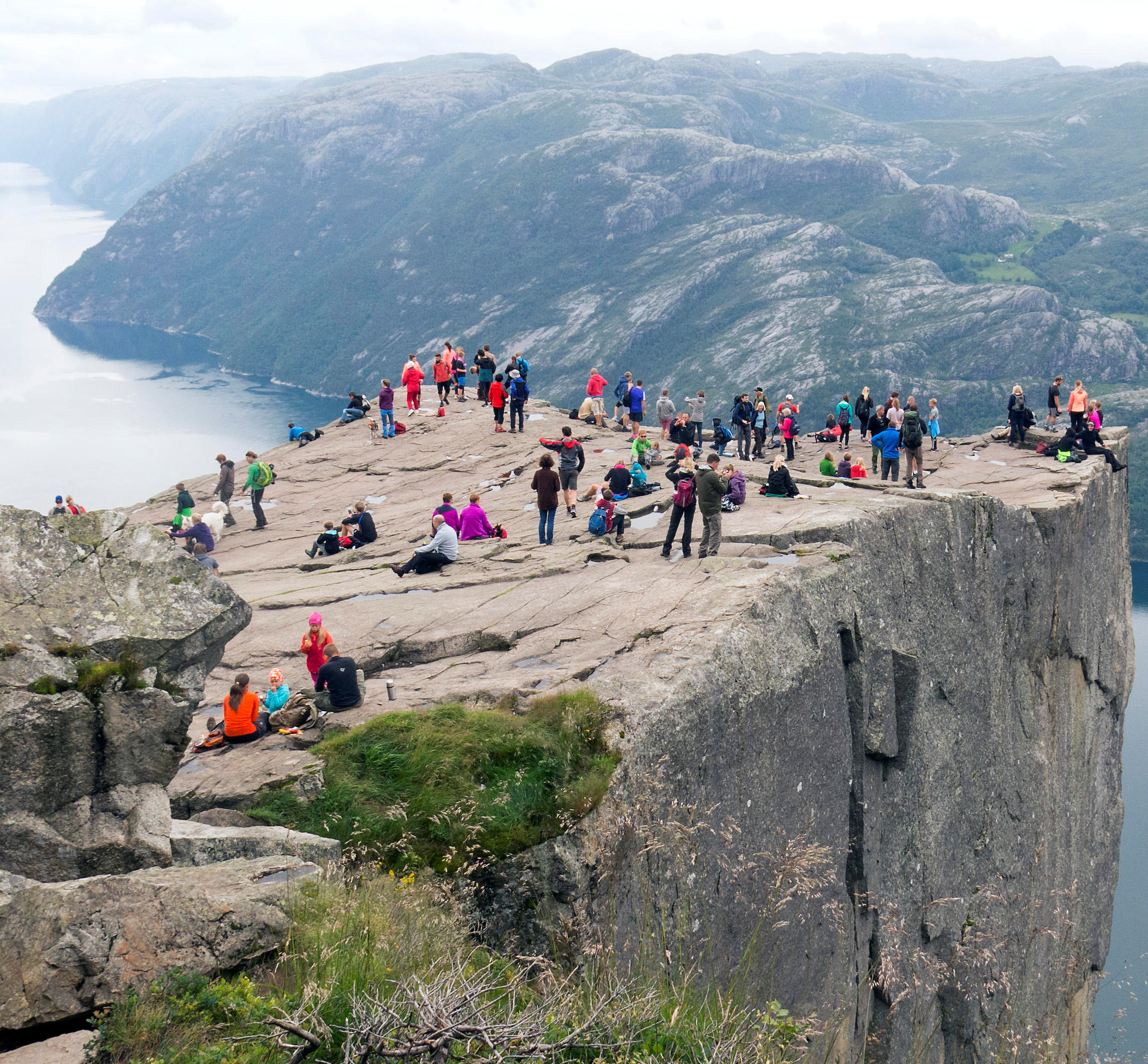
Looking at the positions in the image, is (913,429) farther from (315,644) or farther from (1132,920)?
(1132,920)

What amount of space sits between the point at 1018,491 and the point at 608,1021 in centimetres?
2799

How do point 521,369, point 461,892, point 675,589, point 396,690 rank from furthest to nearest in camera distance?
point 521,369
point 675,589
point 396,690
point 461,892

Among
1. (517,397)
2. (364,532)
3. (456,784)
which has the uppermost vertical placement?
(517,397)

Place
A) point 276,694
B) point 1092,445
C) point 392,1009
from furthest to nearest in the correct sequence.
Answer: point 1092,445, point 276,694, point 392,1009

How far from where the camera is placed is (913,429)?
96.6 ft

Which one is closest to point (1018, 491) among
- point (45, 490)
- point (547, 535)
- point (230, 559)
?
point (547, 535)

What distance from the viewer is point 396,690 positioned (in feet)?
51.8

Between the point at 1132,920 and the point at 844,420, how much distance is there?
144ft

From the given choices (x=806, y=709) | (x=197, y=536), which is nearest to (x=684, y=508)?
(x=806, y=709)

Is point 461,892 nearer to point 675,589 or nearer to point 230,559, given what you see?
point 675,589

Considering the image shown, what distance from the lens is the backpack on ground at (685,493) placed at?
67.6 feet

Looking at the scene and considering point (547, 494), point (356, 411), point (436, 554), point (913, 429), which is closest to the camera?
point (436, 554)

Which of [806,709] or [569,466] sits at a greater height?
[569,466]

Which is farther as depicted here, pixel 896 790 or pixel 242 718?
pixel 896 790
